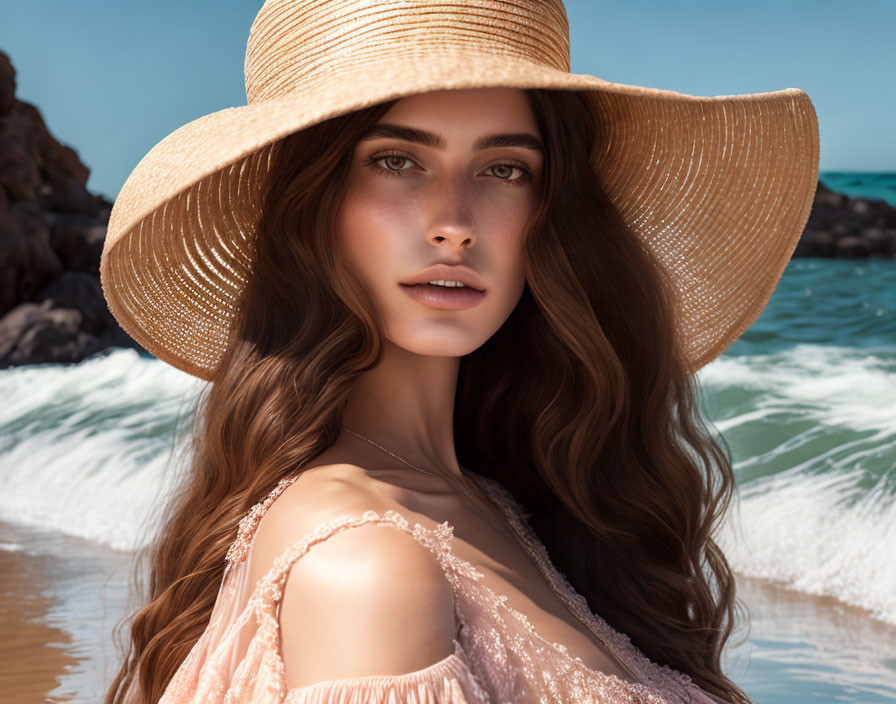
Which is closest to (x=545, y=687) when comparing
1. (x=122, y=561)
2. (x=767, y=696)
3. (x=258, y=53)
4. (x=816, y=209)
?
(x=258, y=53)

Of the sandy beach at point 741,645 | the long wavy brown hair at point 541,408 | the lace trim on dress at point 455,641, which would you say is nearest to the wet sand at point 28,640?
the sandy beach at point 741,645

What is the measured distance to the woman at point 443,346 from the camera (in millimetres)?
1469

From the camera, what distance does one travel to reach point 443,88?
4.84 ft

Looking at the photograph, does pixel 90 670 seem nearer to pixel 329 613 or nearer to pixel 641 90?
pixel 329 613

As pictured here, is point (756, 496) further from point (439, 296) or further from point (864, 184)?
point (864, 184)

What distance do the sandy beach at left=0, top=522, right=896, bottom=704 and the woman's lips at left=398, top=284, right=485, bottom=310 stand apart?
199cm

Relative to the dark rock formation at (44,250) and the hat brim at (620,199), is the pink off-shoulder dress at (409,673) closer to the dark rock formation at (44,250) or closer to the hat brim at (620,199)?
the hat brim at (620,199)

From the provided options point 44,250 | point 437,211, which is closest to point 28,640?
point 437,211

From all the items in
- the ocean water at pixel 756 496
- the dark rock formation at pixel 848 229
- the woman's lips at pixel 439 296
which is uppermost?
the woman's lips at pixel 439 296

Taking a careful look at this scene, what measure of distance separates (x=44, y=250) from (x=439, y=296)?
17.7 meters

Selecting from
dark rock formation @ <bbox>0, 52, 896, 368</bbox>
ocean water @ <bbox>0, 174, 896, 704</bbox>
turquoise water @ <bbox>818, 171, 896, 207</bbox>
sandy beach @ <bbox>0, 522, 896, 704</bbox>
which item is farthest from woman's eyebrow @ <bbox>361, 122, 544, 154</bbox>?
turquoise water @ <bbox>818, 171, 896, 207</bbox>

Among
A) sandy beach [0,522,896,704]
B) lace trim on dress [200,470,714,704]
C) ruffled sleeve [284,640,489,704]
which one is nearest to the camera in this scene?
ruffled sleeve [284,640,489,704]

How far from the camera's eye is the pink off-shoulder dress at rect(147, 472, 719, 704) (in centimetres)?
132

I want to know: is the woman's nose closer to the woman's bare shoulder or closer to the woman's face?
the woman's face
